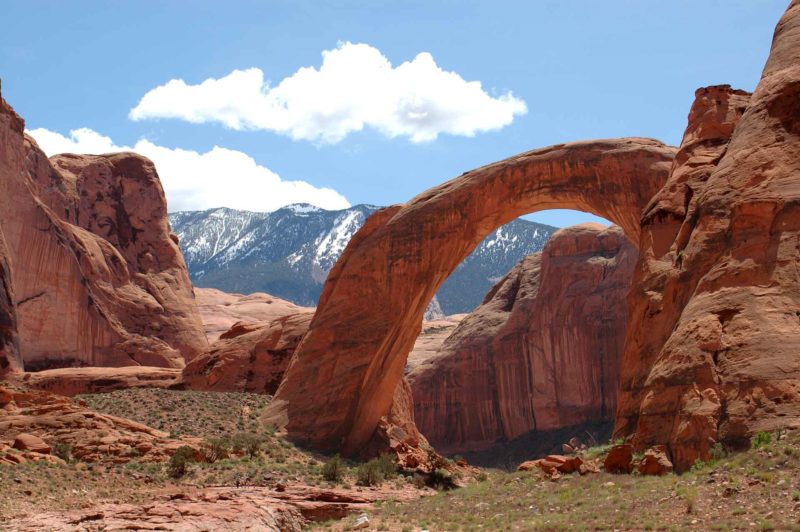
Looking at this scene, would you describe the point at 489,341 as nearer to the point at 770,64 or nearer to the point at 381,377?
the point at 381,377

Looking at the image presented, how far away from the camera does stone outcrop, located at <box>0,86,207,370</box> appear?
4103cm

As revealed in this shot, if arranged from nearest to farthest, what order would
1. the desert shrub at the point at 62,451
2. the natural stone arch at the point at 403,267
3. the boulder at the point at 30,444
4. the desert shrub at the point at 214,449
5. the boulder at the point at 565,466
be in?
the boulder at the point at 565,466
the boulder at the point at 30,444
the desert shrub at the point at 62,451
the desert shrub at the point at 214,449
the natural stone arch at the point at 403,267

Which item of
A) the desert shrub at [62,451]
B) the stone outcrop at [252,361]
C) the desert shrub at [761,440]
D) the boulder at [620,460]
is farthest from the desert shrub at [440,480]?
the stone outcrop at [252,361]

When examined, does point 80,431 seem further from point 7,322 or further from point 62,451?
point 7,322

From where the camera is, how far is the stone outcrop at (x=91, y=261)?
4103cm

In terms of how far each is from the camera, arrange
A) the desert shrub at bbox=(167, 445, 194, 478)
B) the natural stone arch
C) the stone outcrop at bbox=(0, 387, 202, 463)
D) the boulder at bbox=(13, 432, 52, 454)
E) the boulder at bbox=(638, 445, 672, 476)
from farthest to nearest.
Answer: the natural stone arch
the stone outcrop at bbox=(0, 387, 202, 463)
the desert shrub at bbox=(167, 445, 194, 478)
the boulder at bbox=(13, 432, 52, 454)
the boulder at bbox=(638, 445, 672, 476)

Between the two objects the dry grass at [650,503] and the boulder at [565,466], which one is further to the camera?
the boulder at [565,466]

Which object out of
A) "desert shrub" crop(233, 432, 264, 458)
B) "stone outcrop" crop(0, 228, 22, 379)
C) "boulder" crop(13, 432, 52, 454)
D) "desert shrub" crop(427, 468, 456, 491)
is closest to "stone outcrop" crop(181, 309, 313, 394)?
"stone outcrop" crop(0, 228, 22, 379)

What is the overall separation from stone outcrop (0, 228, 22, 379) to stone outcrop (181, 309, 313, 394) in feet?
20.4

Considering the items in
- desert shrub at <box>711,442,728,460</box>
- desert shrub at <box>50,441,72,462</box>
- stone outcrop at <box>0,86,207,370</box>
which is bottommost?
desert shrub at <box>50,441,72,462</box>

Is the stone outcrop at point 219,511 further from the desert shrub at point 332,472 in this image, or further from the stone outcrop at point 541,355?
the stone outcrop at point 541,355

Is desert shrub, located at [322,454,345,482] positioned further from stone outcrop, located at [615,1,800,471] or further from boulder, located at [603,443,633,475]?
boulder, located at [603,443,633,475]

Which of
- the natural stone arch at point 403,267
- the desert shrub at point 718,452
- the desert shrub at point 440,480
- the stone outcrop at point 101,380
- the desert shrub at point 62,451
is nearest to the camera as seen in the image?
the desert shrub at point 718,452

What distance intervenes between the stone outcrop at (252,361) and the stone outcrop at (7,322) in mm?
6206
